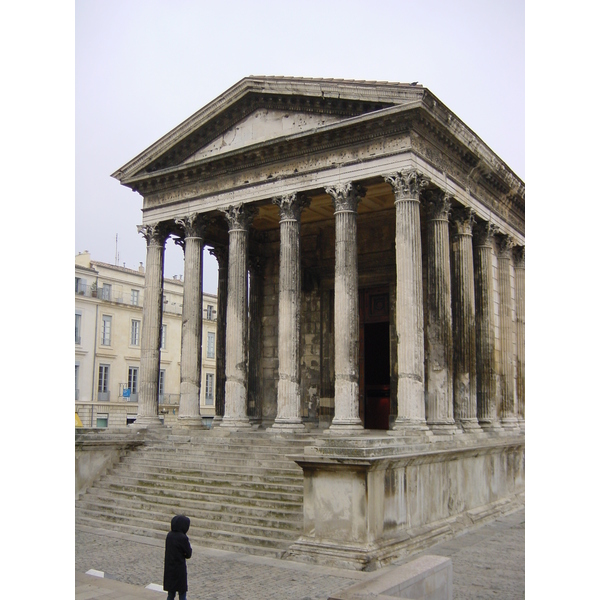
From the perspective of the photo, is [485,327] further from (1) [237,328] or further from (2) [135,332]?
(2) [135,332]

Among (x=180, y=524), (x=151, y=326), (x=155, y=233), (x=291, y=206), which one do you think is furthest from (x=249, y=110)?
(x=180, y=524)

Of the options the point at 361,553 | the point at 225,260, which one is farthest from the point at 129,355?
the point at 361,553

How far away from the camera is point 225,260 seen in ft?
70.4

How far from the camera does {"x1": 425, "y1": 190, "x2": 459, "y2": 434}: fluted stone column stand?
15148mm

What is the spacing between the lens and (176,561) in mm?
6535

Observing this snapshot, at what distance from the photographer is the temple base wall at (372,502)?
10180 mm

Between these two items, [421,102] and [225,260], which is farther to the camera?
[225,260]

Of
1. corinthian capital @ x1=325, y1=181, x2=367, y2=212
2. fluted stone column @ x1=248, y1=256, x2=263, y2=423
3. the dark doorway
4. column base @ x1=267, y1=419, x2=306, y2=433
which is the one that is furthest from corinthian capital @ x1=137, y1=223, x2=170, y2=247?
column base @ x1=267, y1=419, x2=306, y2=433

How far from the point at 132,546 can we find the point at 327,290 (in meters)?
10.4

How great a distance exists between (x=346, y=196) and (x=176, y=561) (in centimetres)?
1013

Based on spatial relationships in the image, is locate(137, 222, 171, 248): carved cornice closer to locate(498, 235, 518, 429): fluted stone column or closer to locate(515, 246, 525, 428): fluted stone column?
locate(498, 235, 518, 429): fluted stone column

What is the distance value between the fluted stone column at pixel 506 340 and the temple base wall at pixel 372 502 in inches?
229

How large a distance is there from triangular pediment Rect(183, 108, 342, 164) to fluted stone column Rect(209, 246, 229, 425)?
401 cm
